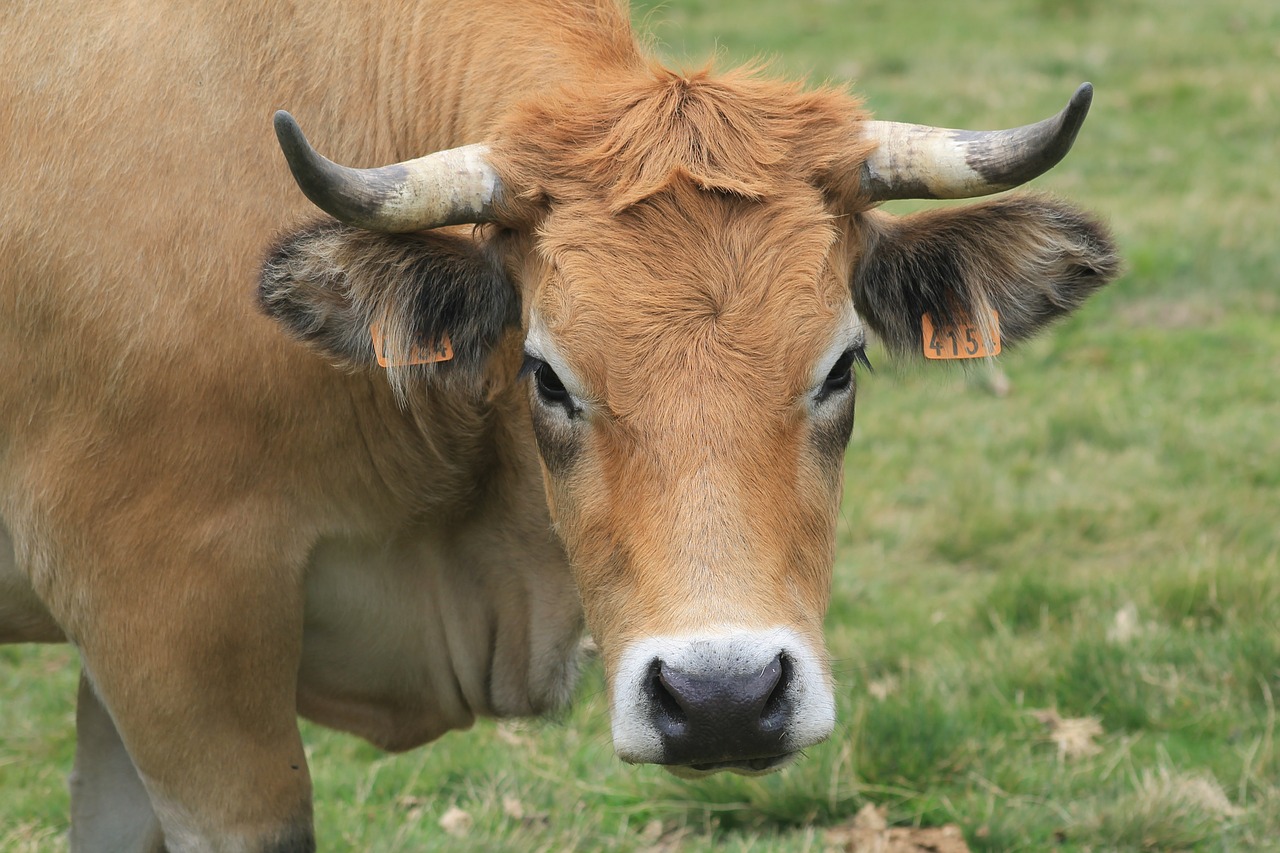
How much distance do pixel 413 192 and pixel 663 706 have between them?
1.39 m

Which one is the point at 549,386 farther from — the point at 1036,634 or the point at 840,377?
the point at 1036,634

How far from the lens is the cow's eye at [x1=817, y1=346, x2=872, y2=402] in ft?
12.4

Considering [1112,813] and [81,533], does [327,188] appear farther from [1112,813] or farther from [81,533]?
[1112,813]

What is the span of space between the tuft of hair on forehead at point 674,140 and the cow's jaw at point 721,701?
43.7 inches

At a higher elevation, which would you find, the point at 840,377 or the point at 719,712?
the point at 840,377

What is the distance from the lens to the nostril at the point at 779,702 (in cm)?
334

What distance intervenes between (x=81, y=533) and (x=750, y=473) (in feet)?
6.12

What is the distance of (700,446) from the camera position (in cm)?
352

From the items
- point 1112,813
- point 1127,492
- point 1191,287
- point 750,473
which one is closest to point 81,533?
point 750,473

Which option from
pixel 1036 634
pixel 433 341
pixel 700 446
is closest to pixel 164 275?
pixel 433 341

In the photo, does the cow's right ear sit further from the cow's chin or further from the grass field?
the cow's chin

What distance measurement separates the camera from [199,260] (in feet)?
13.6

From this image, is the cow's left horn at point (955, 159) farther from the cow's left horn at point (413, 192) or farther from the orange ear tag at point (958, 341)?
the cow's left horn at point (413, 192)

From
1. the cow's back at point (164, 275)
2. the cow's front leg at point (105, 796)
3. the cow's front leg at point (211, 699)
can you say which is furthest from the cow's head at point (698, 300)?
the cow's front leg at point (105, 796)
